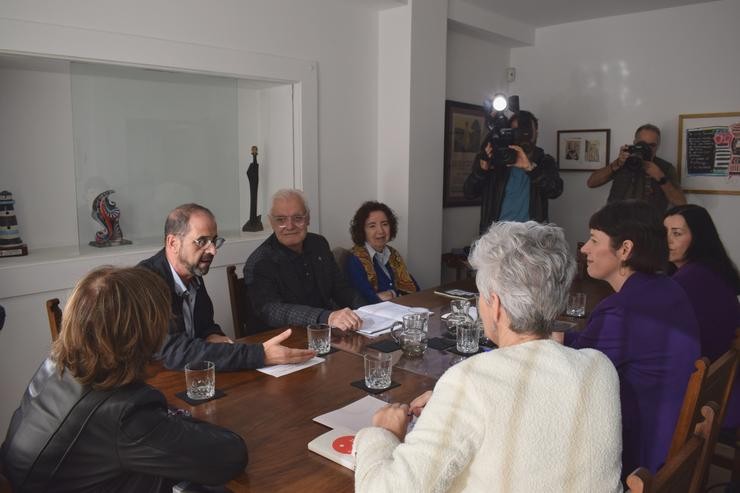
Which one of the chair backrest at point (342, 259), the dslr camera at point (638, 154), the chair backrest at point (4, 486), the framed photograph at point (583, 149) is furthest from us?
the framed photograph at point (583, 149)

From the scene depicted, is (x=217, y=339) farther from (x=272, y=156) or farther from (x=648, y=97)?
(x=648, y=97)

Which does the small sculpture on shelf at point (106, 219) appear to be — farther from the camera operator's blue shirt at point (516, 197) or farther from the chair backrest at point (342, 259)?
the camera operator's blue shirt at point (516, 197)

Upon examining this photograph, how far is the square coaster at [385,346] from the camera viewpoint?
2.11 meters

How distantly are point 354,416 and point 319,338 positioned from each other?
1.75 ft

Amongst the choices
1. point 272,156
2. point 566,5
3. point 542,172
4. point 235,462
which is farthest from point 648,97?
point 235,462

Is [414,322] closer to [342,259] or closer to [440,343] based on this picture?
[440,343]

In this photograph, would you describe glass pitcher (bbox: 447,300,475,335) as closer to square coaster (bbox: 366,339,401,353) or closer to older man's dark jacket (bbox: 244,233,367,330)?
square coaster (bbox: 366,339,401,353)

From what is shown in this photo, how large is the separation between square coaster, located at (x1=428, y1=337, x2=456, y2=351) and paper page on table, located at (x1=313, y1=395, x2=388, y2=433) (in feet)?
1.79

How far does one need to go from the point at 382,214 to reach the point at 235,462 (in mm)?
2302

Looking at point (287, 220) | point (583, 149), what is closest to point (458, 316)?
point (287, 220)

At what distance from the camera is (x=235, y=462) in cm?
126

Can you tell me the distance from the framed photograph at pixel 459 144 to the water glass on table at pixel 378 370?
10.5ft

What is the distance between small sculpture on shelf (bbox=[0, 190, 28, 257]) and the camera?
111 inches

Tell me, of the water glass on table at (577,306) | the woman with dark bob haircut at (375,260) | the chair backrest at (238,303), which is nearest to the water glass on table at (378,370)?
the chair backrest at (238,303)
